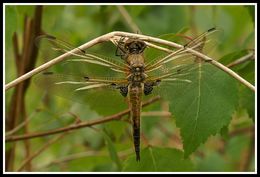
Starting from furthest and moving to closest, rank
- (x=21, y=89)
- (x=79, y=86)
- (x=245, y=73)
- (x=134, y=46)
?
(x=21, y=89) → (x=245, y=73) → (x=79, y=86) → (x=134, y=46)

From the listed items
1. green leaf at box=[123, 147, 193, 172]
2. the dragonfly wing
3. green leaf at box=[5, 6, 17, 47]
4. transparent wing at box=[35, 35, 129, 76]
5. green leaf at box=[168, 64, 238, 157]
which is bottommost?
green leaf at box=[123, 147, 193, 172]

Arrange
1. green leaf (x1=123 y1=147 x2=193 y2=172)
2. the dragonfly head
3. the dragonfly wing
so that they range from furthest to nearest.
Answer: green leaf (x1=123 y1=147 x2=193 y2=172) < the dragonfly wing < the dragonfly head

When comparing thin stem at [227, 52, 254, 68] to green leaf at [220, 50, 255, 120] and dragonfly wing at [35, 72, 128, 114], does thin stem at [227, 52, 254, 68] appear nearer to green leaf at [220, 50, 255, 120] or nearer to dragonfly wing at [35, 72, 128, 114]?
green leaf at [220, 50, 255, 120]

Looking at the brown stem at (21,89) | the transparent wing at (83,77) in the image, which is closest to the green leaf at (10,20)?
the transparent wing at (83,77)

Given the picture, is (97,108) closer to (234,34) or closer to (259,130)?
(259,130)

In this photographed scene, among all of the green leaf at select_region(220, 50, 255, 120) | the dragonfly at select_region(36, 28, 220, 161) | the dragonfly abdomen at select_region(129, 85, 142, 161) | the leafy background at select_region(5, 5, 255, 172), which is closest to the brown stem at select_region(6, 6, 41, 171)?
the leafy background at select_region(5, 5, 255, 172)

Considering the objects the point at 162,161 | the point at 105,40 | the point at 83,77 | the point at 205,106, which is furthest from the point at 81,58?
the point at 162,161

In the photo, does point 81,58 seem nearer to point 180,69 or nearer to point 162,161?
point 180,69

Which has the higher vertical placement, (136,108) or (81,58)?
(81,58)
